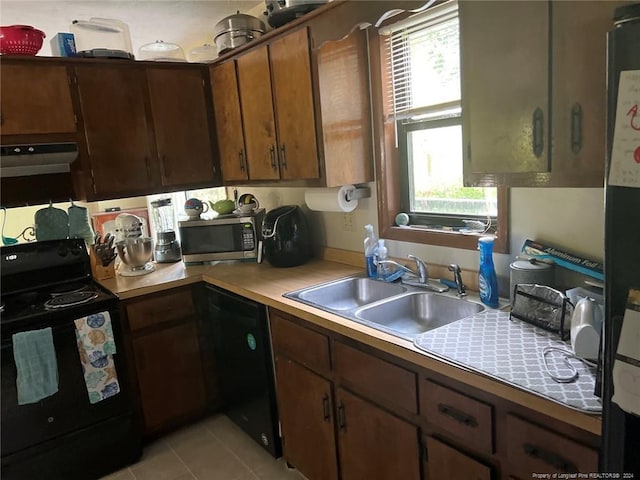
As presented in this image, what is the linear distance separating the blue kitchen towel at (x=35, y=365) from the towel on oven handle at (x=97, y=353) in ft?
0.43

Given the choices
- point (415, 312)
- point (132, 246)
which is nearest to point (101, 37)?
point (132, 246)

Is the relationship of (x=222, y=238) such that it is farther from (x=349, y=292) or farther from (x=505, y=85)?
(x=505, y=85)

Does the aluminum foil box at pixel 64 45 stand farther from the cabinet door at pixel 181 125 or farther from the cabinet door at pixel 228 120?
the cabinet door at pixel 228 120

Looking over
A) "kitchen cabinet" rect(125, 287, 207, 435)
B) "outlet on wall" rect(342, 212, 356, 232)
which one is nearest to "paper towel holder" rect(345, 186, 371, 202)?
"outlet on wall" rect(342, 212, 356, 232)

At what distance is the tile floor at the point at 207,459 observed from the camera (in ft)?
7.74

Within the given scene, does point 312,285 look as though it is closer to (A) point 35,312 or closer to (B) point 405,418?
(B) point 405,418

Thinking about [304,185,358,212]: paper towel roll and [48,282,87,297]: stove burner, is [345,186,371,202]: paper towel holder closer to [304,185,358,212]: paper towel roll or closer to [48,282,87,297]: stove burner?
[304,185,358,212]: paper towel roll

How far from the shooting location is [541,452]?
1165 millimetres

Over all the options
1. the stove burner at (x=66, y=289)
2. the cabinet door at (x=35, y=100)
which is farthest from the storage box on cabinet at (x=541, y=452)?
the cabinet door at (x=35, y=100)

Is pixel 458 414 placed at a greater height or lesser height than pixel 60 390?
greater

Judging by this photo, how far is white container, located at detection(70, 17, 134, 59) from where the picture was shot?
103 inches

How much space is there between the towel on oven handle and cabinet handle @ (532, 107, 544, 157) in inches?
80.4

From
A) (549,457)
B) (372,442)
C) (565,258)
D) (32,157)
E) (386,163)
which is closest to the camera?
(549,457)

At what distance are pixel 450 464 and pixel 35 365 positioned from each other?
6.00 ft
